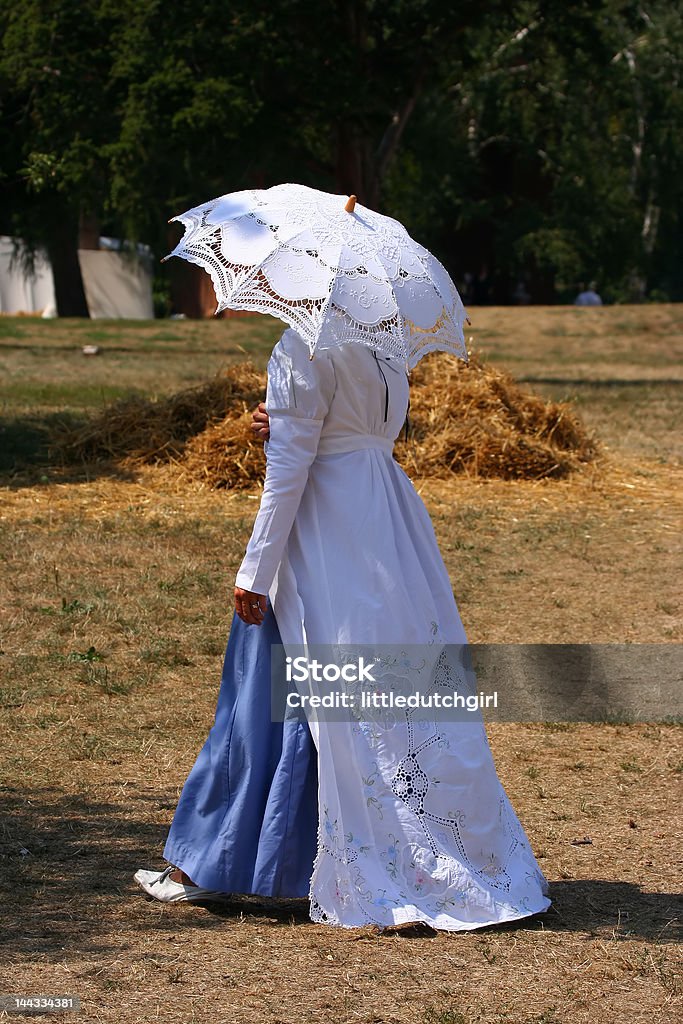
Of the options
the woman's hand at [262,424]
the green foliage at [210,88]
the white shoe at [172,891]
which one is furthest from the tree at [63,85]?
the white shoe at [172,891]

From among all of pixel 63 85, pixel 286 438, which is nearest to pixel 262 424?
pixel 286 438

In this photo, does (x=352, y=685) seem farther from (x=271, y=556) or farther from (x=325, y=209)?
(x=325, y=209)

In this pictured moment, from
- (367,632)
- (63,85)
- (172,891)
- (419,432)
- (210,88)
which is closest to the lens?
(367,632)

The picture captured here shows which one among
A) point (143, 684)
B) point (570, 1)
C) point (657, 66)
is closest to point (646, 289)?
point (657, 66)

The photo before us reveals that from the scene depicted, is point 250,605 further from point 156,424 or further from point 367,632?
point 156,424

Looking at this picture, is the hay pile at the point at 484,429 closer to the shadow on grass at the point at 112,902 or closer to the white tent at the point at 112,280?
the shadow on grass at the point at 112,902

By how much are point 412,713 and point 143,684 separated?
112 inches

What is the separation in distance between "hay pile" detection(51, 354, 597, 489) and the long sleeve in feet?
23.5

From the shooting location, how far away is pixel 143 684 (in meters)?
6.77

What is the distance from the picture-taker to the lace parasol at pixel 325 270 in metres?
3.93

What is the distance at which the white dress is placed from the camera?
404 centimetres

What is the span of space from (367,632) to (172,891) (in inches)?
39.7

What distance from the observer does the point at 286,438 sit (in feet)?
13.3

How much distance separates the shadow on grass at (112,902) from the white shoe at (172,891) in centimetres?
3
